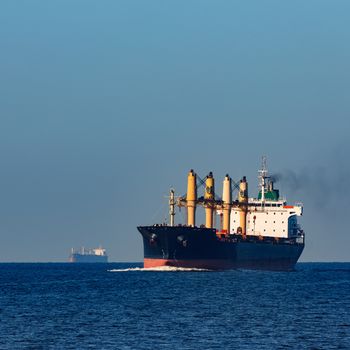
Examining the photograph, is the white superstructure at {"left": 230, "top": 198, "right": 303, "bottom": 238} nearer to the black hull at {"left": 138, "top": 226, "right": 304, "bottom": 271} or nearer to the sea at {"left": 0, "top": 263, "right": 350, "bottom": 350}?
the black hull at {"left": 138, "top": 226, "right": 304, "bottom": 271}

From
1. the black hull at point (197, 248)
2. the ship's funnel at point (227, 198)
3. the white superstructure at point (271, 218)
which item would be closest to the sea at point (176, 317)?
the black hull at point (197, 248)

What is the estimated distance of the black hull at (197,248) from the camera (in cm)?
13175

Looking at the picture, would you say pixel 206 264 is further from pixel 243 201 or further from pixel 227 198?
pixel 243 201

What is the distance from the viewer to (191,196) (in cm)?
14400

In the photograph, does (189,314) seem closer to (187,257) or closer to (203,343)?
(203,343)

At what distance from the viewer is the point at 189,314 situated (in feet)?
224

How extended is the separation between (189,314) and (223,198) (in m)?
84.8

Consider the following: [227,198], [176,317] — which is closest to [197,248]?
[227,198]

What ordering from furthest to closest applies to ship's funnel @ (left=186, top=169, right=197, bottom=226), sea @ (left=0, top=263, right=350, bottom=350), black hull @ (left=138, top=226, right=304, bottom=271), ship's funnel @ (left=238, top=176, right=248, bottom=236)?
ship's funnel @ (left=238, top=176, right=248, bottom=236) → ship's funnel @ (left=186, top=169, right=197, bottom=226) → black hull @ (left=138, top=226, right=304, bottom=271) → sea @ (left=0, top=263, right=350, bottom=350)

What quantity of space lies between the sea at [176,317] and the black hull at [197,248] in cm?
2582

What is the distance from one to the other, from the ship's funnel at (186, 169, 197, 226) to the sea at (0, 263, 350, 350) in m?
38.7

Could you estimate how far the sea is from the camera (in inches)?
2096

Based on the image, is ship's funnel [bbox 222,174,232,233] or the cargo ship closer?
the cargo ship

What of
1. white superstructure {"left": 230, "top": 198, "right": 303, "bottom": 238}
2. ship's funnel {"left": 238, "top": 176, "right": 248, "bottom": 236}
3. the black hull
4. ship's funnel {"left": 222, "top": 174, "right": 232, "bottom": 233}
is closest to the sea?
the black hull
